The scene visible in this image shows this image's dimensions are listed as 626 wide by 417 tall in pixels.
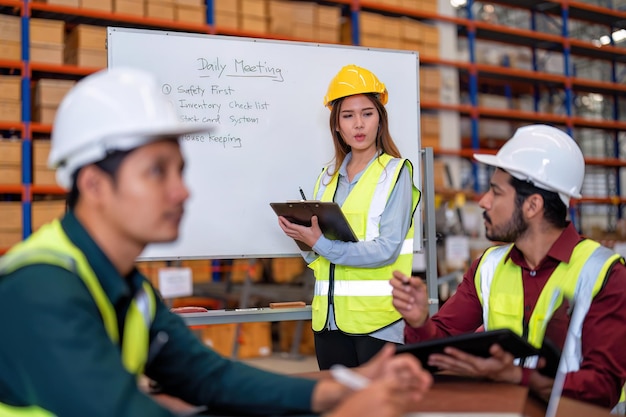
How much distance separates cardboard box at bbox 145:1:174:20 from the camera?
6223mm

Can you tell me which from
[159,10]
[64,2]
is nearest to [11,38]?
[64,2]

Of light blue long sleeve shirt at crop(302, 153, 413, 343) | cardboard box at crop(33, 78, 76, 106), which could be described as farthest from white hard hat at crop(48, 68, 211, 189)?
cardboard box at crop(33, 78, 76, 106)

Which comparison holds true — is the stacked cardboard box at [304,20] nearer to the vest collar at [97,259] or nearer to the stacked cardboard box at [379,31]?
the stacked cardboard box at [379,31]

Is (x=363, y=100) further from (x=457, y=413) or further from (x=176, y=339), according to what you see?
(x=457, y=413)

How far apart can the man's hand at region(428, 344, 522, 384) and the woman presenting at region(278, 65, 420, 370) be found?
1.21 m

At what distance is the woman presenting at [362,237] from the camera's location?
2.65 meters

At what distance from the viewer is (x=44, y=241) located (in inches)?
41.7

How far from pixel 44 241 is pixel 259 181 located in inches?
87.1

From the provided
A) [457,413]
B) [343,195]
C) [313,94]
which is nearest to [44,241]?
[457,413]

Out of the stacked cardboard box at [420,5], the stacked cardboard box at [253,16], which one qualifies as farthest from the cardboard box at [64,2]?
the stacked cardboard box at [420,5]

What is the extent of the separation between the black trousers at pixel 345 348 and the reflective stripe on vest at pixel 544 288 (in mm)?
682

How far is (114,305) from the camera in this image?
1.10 metres

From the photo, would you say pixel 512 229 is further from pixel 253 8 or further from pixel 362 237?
pixel 253 8

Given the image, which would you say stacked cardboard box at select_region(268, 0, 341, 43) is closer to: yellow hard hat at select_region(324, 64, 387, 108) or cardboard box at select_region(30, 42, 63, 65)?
cardboard box at select_region(30, 42, 63, 65)
